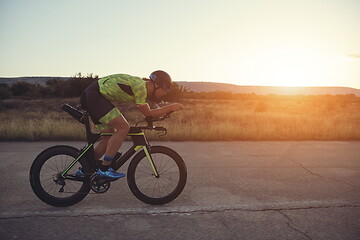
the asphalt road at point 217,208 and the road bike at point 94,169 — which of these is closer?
the asphalt road at point 217,208

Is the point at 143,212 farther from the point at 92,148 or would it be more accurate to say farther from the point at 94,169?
the point at 92,148

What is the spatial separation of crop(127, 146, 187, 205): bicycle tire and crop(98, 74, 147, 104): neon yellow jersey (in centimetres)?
76

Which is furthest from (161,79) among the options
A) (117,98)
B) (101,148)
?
(101,148)

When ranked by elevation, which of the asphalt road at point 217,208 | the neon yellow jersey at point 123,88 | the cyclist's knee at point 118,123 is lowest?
the asphalt road at point 217,208

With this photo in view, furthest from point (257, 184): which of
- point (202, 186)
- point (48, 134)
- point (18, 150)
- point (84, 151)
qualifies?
point (48, 134)

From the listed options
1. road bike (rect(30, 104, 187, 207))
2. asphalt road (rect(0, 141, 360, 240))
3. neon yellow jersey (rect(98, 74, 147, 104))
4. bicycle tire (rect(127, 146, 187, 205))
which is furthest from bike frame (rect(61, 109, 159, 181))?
asphalt road (rect(0, 141, 360, 240))

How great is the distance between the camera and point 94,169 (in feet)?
13.7

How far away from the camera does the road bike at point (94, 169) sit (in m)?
4.12

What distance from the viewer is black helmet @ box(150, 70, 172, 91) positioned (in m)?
4.04

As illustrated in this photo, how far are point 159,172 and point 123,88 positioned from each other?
132 cm

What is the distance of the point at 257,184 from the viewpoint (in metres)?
5.37

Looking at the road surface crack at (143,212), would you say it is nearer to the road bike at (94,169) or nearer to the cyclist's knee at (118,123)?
the road bike at (94,169)

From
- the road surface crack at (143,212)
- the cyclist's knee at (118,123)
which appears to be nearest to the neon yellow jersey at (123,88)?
the cyclist's knee at (118,123)

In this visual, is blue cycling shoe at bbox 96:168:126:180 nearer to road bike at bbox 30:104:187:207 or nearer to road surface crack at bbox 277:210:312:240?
road bike at bbox 30:104:187:207
